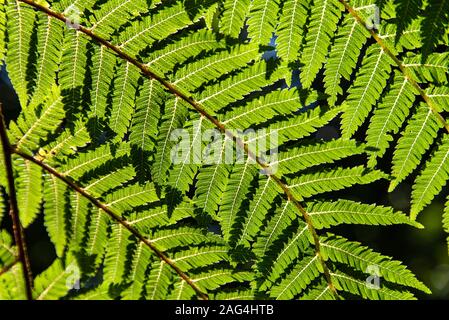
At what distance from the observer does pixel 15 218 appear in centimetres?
104

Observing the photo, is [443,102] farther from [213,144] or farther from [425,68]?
[213,144]

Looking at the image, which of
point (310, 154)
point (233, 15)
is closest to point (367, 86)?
point (310, 154)

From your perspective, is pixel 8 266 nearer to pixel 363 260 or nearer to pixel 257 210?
pixel 257 210

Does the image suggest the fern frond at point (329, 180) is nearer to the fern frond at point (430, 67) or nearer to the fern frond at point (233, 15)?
the fern frond at point (430, 67)

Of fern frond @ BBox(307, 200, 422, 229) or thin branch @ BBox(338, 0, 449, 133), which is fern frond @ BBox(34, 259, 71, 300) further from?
thin branch @ BBox(338, 0, 449, 133)

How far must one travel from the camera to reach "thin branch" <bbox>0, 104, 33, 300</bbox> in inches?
37.3

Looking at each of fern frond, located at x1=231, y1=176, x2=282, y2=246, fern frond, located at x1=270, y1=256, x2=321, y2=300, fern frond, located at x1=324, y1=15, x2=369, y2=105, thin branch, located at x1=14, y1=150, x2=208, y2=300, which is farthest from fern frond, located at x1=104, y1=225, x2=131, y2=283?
fern frond, located at x1=324, y1=15, x2=369, y2=105

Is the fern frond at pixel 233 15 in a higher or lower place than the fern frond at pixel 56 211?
higher

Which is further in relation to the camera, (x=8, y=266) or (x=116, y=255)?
(x=116, y=255)

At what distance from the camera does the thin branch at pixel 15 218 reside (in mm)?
948

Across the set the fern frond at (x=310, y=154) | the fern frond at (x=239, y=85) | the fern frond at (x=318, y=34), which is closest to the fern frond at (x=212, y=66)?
the fern frond at (x=239, y=85)

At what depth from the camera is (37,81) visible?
1.21m

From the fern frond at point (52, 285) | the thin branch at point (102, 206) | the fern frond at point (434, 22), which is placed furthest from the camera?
the thin branch at point (102, 206)

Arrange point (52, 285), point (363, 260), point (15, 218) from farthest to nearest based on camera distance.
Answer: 1. point (363, 260)
2. point (15, 218)
3. point (52, 285)
